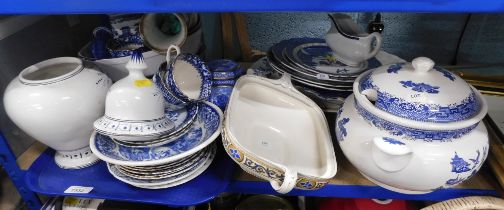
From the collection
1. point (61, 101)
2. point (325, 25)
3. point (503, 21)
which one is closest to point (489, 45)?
point (503, 21)

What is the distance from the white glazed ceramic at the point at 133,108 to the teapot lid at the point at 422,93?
1.17 feet

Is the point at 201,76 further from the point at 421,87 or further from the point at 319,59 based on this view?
the point at 421,87

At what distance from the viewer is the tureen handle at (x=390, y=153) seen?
1.76 feet

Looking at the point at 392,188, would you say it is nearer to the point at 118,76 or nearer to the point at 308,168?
the point at 308,168

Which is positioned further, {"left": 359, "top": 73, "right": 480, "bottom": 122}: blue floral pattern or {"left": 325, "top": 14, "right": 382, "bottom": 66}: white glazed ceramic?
{"left": 325, "top": 14, "right": 382, "bottom": 66}: white glazed ceramic

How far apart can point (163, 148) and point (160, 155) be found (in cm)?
2

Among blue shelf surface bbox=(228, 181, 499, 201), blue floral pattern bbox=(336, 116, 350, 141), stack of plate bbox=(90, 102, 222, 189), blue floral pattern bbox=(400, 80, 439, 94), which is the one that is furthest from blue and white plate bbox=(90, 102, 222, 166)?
blue floral pattern bbox=(400, 80, 439, 94)

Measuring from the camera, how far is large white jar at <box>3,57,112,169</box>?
645mm

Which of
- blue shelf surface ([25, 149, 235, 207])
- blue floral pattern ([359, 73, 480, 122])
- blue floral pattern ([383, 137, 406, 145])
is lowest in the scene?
blue shelf surface ([25, 149, 235, 207])

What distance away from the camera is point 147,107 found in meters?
0.63

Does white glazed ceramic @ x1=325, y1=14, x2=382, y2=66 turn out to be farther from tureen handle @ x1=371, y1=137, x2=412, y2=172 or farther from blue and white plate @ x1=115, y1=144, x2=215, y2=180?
blue and white plate @ x1=115, y1=144, x2=215, y2=180

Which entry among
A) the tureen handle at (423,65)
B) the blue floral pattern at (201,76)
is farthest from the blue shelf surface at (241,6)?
the blue floral pattern at (201,76)

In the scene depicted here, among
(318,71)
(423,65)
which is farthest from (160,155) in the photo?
(423,65)

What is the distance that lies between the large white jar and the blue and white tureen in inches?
18.3
